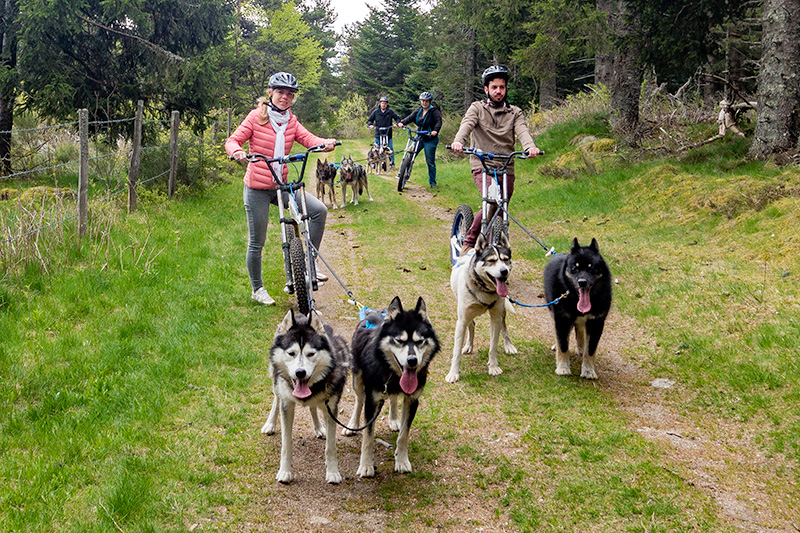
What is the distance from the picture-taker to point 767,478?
354 centimetres

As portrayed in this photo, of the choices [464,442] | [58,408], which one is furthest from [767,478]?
[58,408]

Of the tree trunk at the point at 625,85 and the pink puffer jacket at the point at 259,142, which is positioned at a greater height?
the tree trunk at the point at 625,85

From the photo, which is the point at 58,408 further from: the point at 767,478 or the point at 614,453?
the point at 767,478

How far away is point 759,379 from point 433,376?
261 centimetres

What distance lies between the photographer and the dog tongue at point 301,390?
337 cm

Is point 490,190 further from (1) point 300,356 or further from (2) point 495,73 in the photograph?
(1) point 300,356

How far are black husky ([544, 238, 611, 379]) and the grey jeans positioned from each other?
2.72m

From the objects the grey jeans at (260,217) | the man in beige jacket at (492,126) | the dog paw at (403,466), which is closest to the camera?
the dog paw at (403,466)

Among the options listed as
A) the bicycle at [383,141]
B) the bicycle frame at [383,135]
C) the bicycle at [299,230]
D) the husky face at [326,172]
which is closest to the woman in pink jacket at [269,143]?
the bicycle at [299,230]

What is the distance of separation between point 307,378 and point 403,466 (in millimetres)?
917

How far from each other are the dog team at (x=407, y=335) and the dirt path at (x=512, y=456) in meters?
0.13

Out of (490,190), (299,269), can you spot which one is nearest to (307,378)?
(299,269)

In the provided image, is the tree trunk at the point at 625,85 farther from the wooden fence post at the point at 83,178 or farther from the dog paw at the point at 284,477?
the dog paw at the point at 284,477

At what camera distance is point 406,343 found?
3.55 meters
